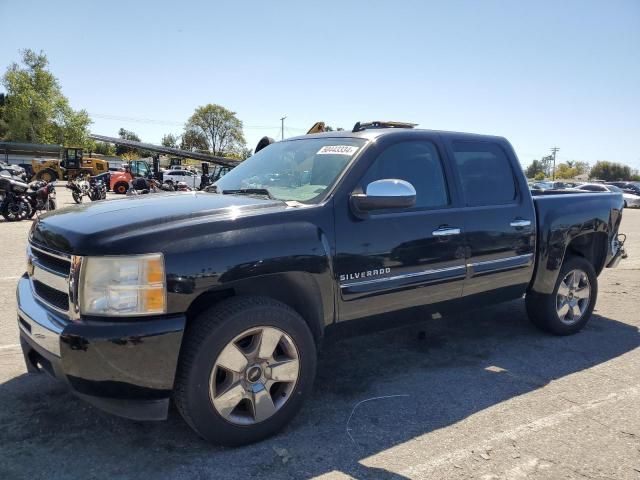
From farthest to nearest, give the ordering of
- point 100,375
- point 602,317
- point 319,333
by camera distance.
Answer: point 602,317, point 319,333, point 100,375

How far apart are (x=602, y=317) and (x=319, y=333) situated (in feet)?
12.9

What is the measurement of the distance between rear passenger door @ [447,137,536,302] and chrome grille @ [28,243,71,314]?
268 cm

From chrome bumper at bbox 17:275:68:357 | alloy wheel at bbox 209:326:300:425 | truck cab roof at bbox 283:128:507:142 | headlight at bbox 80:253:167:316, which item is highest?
truck cab roof at bbox 283:128:507:142

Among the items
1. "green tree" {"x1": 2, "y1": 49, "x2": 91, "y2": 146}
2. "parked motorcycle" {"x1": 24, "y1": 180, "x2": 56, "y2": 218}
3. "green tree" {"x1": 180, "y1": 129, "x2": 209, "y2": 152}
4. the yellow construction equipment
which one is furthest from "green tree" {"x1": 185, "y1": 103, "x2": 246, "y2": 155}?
"parked motorcycle" {"x1": 24, "y1": 180, "x2": 56, "y2": 218}

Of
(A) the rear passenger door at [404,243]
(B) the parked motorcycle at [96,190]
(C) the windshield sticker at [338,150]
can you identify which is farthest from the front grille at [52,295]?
(B) the parked motorcycle at [96,190]

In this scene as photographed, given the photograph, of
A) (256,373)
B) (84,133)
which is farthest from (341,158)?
(84,133)

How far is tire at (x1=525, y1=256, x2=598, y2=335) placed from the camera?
4629 millimetres

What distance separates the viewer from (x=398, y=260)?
130 inches

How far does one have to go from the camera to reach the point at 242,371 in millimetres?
2697

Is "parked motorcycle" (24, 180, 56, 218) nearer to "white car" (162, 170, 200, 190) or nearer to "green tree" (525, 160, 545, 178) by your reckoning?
"white car" (162, 170, 200, 190)

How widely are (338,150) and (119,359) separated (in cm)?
197

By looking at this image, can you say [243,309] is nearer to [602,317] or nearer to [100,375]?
[100,375]

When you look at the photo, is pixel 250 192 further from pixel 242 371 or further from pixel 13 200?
pixel 13 200

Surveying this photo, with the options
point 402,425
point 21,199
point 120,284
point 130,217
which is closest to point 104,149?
point 21,199
